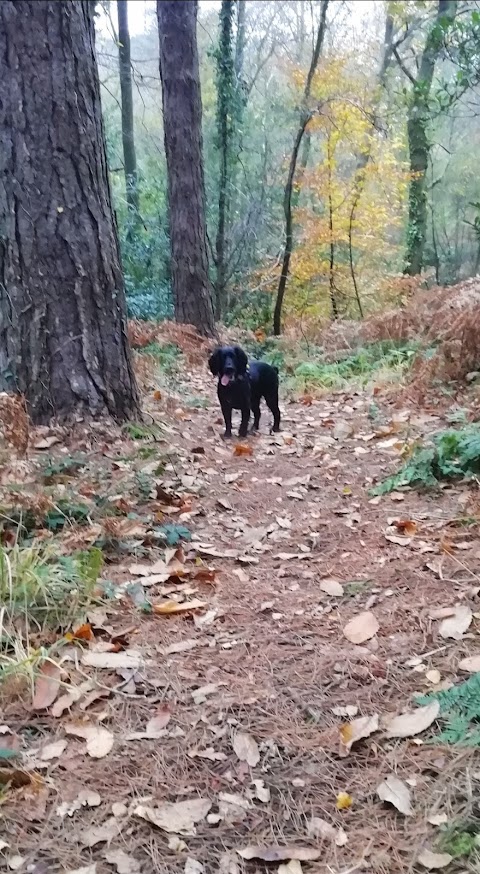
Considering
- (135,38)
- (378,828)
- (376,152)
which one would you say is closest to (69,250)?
(378,828)

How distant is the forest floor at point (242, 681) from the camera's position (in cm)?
173

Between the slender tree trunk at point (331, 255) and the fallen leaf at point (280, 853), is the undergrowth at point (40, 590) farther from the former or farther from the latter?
the slender tree trunk at point (331, 255)

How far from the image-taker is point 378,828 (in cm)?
171

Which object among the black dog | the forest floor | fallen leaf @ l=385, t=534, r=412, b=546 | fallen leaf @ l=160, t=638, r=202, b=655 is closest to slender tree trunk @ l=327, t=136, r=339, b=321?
the black dog

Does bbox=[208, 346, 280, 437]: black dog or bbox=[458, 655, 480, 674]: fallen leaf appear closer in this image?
bbox=[458, 655, 480, 674]: fallen leaf

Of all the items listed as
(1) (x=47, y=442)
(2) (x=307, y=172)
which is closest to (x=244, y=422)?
(1) (x=47, y=442)

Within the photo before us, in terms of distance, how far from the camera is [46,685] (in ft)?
7.55

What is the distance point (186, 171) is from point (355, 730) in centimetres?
888

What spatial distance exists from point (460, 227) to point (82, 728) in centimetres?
2143

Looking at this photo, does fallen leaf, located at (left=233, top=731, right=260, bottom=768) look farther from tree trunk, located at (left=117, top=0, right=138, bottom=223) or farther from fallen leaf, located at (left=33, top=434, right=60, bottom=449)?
tree trunk, located at (left=117, top=0, right=138, bottom=223)

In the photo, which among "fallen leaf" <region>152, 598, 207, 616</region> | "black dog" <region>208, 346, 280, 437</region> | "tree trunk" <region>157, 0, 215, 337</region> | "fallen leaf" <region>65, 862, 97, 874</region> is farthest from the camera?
"tree trunk" <region>157, 0, 215, 337</region>

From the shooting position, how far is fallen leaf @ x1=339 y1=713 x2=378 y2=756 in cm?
200

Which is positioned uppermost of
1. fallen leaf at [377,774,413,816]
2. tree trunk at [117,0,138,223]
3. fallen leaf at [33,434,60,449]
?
tree trunk at [117,0,138,223]

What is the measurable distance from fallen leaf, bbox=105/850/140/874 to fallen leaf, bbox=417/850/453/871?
2.33 ft
